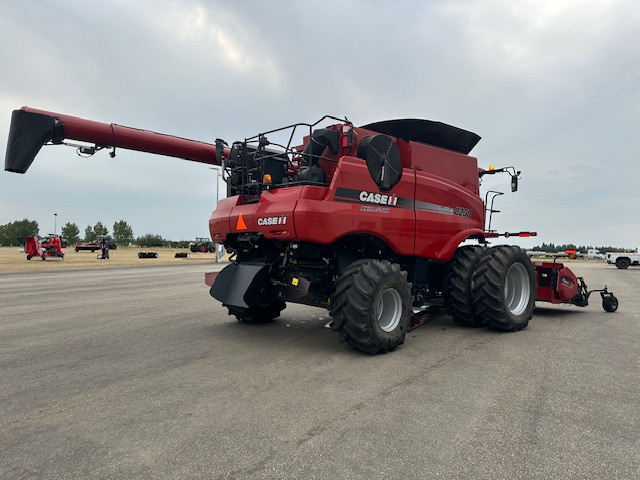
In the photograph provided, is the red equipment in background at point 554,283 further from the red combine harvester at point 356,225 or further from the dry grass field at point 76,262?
the dry grass field at point 76,262

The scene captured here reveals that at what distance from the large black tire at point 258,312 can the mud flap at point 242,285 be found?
1046 mm

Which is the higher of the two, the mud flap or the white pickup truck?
the white pickup truck

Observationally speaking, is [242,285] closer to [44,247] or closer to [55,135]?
[55,135]

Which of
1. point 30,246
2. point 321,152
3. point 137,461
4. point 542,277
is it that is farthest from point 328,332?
point 30,246

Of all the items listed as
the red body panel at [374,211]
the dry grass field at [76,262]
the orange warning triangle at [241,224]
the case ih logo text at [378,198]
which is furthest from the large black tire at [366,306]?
the dry grass field at [76,262]

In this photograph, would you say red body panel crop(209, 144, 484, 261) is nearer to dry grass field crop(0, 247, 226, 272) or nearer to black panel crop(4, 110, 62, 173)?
black panel crop(4, 110, 62, 173)

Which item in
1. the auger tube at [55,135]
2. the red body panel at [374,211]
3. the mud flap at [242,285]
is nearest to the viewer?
the red body panel at [374,211]

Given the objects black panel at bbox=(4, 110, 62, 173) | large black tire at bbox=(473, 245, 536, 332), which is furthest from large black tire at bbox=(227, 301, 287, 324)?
black panel at bbox=(4, 110, 62, 173)

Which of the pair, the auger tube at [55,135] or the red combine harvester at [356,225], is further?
the auger tube at [55,135]

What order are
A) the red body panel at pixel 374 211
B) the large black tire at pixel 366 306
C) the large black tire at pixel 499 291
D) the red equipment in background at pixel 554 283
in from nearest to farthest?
the large black tire at pixel 366 306, the red body panel at pixel 374 211, the large black tire at pixel 499 291, the red equipment in background at pixel 554 283

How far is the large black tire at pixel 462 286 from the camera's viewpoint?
6.50 m

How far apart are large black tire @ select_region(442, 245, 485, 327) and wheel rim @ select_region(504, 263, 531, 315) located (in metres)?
0.78

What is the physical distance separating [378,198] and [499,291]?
248cm

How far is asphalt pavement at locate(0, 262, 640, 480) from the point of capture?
256 cm
